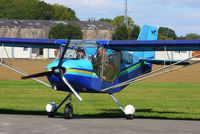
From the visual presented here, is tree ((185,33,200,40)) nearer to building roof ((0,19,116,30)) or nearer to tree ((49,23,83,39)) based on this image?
building roof ((0,19,116,30))

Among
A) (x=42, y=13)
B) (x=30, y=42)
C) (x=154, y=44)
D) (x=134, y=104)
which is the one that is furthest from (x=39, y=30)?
(x=154, y=44)

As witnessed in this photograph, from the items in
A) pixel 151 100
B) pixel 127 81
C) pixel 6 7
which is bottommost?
pixel 151 100

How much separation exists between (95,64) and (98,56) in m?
0.31

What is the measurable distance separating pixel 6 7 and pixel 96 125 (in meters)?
153

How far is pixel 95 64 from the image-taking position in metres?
13.5

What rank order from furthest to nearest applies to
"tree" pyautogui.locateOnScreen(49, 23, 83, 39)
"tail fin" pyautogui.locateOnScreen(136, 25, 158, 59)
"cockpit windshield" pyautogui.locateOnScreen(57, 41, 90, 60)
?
"tree" pyautogui.locateOnScreen(49, 23, 83, 39) → "tail fin" pyautogui.locateOnScreen(136, 25, 158, 59) → "cockpit windshield" pyautogui.locateOnScreen(57, 41, 90, 60)

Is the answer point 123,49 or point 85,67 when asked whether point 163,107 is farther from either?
point 85,67

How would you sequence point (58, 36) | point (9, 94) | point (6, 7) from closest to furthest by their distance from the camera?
point (9, 94)
point (58, 36)
point (6, 7)

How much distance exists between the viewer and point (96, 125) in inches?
456

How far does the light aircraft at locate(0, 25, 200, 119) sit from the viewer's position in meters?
12.5

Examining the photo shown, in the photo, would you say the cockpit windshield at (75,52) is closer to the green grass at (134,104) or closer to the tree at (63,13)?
the green grass at (134,104)

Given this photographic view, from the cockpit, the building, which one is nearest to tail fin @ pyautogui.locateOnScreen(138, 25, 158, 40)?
the cockpit

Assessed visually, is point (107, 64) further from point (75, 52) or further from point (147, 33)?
point (147, 33)

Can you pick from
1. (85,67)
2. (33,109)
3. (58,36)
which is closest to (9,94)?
→ (33,109)
